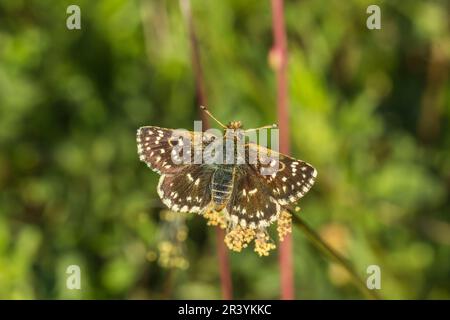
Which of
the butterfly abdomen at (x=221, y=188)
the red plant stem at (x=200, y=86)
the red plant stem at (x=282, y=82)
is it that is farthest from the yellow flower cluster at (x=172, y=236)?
the butterfly abdomen at (x=221, y=188)

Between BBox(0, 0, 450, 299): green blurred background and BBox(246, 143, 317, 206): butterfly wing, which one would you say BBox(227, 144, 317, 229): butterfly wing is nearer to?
BBox(246, 143, 317, 206): butterfly wing

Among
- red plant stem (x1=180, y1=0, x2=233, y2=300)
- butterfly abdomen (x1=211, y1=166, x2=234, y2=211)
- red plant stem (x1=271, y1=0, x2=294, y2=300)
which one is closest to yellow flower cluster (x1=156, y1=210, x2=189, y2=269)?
red plant stem (x1=180, y1=0, x2=233, y2=300)

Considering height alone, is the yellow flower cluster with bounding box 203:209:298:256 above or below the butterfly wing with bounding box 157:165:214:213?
below

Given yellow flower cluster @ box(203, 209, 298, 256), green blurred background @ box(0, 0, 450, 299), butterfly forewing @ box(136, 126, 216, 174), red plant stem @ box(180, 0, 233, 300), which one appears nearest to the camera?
yellow flower cluster @ box(203, 209, 298, 256)

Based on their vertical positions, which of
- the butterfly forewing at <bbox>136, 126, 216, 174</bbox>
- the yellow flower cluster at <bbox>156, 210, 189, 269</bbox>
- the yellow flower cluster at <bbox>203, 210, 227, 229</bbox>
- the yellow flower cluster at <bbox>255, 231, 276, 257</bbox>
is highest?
the butterfly forewing at <bbox>136, 126, 216, 174</bbox>

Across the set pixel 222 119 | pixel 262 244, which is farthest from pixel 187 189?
pixel 222 119

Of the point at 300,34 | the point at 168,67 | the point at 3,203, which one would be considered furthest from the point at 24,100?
the point at 300,34
